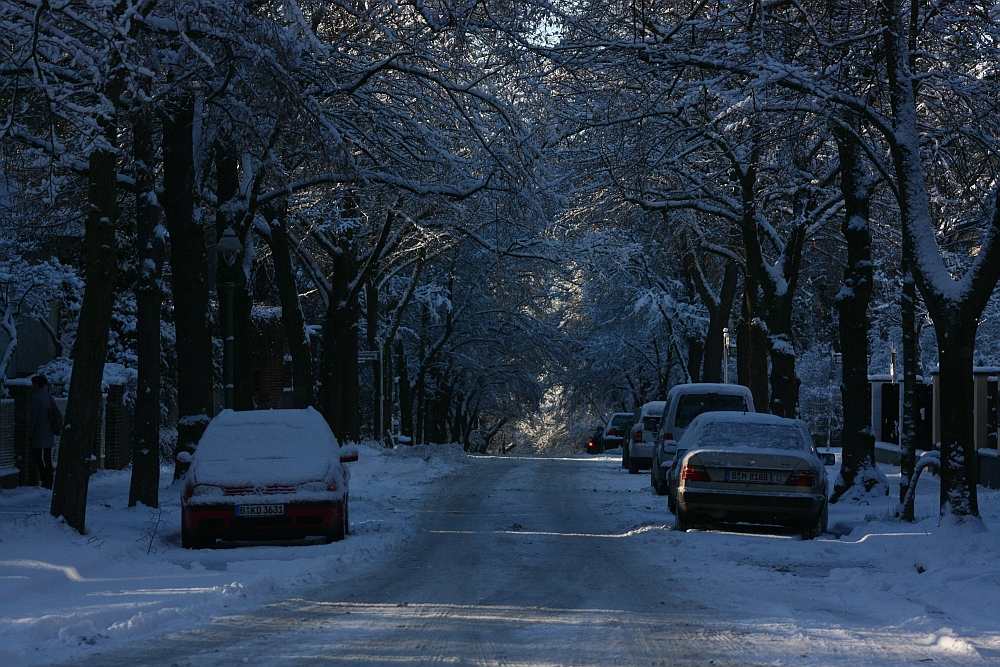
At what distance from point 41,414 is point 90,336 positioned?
29.1 ft

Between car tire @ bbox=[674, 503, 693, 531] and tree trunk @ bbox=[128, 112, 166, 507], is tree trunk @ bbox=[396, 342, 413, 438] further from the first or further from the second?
car tire @ bbox=[674, 503, 693, 531]

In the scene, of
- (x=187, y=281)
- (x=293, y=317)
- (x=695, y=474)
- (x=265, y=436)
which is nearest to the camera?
(x=265, y=436)

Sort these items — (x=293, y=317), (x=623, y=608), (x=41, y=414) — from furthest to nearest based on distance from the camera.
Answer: (x=293, y=317)
(x=41, y=414)
(x=623, y=608)

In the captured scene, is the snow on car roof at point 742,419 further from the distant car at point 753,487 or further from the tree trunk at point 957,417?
the tree trunk at point 957,417

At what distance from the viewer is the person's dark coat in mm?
23141

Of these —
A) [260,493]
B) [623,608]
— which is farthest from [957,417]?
[260,493]

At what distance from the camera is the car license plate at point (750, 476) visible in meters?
16.8

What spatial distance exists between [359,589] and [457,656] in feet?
11.9

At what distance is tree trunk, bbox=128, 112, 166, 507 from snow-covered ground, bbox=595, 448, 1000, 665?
677cm

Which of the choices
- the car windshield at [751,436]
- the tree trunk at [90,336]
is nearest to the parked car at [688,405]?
the car windshield at [751,436]

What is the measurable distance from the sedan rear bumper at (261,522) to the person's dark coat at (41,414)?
29.1ft

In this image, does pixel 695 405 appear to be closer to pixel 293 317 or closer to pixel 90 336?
pixel 293 317

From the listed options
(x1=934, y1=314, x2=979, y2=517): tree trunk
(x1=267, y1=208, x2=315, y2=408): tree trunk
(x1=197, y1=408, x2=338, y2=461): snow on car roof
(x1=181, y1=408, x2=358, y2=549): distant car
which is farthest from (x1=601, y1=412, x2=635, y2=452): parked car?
(x1=934, y1=314, x2=979, y2=517): tree trunk

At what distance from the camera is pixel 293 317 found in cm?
3141
